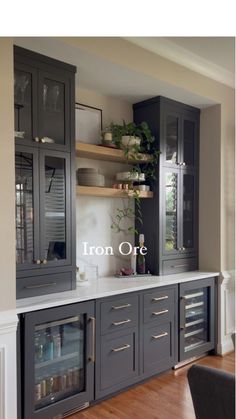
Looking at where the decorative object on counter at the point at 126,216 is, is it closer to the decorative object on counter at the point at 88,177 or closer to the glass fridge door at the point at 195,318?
the decorative object on counter at the point at 88,177

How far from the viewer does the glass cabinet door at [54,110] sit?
7.54 feet

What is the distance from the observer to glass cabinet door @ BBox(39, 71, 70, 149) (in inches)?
90.5

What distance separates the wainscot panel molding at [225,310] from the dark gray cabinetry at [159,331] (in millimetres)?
659

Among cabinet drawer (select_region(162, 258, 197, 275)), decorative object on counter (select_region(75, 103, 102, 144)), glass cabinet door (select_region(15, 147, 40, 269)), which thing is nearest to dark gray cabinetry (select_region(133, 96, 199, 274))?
cabinet drawer (select_region(162, 258, 197, 275))

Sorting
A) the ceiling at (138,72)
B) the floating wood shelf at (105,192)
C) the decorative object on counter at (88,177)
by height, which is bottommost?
the floating wood shelf at (105,192)

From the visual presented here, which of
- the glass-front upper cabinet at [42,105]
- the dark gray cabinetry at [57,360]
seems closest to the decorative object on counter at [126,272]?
the dark gray cabinetry at [57,360]

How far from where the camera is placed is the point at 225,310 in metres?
3.39

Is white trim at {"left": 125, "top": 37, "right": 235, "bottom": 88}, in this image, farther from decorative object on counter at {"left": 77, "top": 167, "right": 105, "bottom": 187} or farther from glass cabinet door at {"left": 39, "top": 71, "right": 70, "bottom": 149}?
decorative object on counter at {"left": 77, "top": 167, "right": 105, "bottom": 187}

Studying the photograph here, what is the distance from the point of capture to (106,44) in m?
2.33

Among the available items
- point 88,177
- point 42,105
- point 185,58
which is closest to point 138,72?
point 185,58
